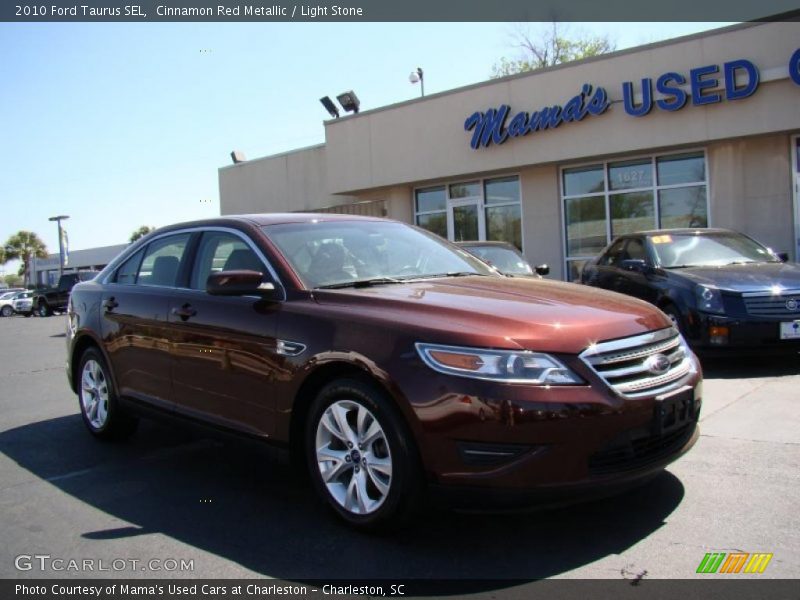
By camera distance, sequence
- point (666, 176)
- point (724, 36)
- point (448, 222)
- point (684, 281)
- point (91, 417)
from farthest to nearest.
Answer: point (448, 222), point (666, 176), point (724, 36), point (684, 281), point (91, 417)

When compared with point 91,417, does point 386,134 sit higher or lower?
higher

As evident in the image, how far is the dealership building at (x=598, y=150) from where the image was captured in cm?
1284

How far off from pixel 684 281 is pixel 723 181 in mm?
6954

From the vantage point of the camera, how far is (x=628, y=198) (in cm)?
1492

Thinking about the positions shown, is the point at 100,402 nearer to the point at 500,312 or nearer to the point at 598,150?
the point at 500,312

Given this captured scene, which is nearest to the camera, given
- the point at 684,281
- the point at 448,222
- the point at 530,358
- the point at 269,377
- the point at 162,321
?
the point at 530,358

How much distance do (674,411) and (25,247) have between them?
93.3 metres

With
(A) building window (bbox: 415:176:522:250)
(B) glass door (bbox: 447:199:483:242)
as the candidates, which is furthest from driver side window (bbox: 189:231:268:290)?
(B) glass door (bbox: 447:199:483:242)

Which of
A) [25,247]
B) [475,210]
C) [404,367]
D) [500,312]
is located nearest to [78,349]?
[404,367]

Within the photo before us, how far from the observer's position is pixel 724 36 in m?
12.9

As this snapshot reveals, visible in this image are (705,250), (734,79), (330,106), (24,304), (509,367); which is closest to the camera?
(509,367)

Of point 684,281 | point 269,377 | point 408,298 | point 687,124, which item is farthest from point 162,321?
point 687,124

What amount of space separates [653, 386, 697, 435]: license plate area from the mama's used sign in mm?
Answer: 10903

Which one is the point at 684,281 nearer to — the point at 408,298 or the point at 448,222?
the point at 408,298
